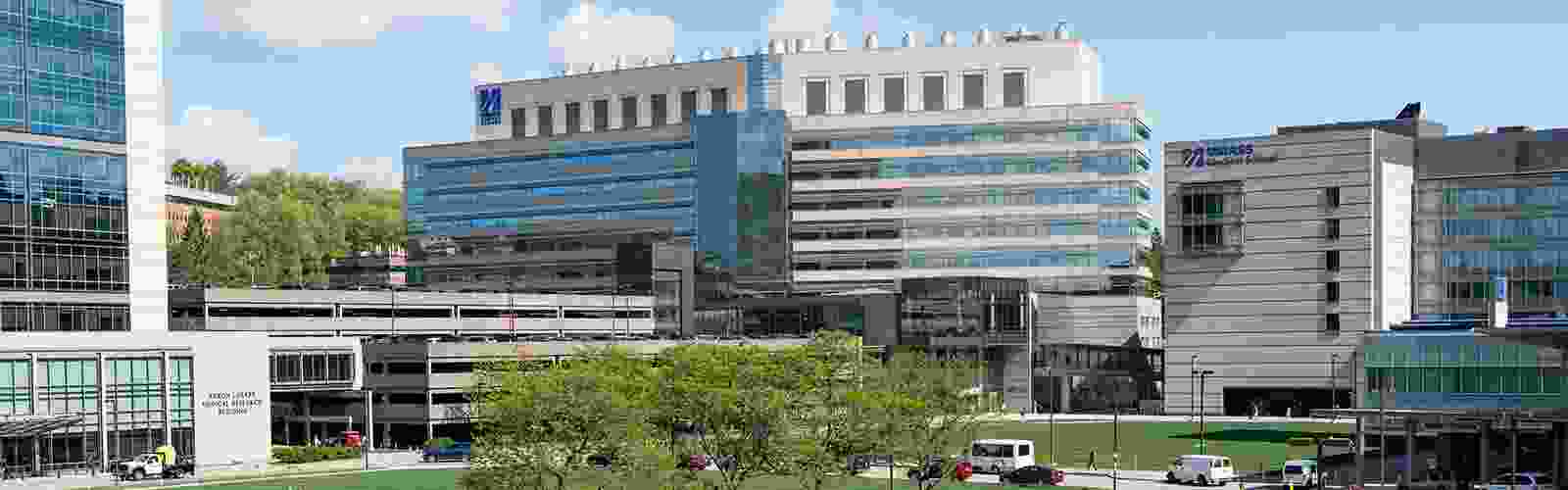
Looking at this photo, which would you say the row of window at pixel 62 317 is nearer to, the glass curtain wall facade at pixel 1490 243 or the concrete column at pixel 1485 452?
the concrete column at pixel 1485 452

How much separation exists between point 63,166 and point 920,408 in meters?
65.9

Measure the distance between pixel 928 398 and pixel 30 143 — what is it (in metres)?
65.4

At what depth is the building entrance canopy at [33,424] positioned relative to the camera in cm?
12150

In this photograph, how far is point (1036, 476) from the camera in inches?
4505

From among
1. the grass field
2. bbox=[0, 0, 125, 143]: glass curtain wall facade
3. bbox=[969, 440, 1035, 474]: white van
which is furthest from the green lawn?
bbox=[0, 0, 125, 143]: glass curtain wall facade

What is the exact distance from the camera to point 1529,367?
117 meters

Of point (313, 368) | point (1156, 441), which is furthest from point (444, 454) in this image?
point (1156, 441)

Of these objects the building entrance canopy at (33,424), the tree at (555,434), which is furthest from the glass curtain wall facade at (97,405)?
the tree at (555,434)

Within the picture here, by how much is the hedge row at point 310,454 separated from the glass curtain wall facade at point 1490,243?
94.7 meters

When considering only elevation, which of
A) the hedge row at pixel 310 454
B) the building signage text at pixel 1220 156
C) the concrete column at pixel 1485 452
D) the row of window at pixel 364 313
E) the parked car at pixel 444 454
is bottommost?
the parked car at pixel 444 454

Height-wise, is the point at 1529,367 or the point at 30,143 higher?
the point at 30,143

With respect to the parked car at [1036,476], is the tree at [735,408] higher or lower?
higher

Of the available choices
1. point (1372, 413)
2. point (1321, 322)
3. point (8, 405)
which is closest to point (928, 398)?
point (1372, 413)

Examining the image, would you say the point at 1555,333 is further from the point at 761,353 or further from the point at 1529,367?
the point at 761,353
